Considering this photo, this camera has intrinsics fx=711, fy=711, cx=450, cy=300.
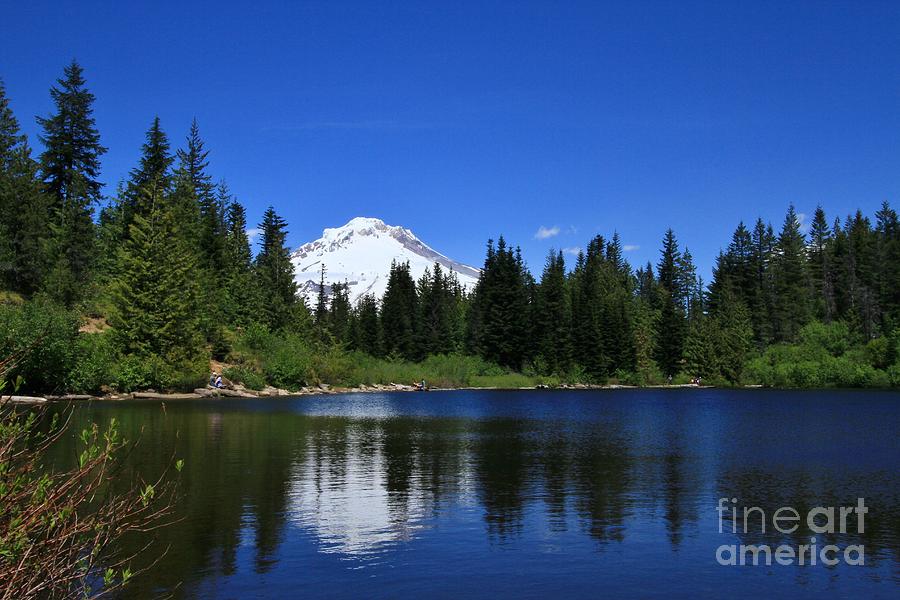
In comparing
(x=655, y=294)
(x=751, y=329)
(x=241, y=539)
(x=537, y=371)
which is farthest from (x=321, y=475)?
(x=655, y=294)

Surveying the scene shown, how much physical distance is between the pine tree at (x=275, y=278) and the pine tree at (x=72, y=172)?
1093 inches

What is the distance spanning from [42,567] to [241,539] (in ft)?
31.3

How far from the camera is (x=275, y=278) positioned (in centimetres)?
12388

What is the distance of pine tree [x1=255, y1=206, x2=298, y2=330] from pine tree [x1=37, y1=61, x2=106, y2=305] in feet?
91.1

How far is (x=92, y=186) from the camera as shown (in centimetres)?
9831

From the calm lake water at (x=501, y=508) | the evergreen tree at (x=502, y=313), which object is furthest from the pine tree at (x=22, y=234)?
the evergreen tree at (x=502, y=313)

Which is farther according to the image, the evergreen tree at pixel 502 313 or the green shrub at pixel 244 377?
the evergreen tree at pixel 502 313

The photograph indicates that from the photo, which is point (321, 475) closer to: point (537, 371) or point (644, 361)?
point (537, 371)

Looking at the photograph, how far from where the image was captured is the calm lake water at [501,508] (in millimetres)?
13695

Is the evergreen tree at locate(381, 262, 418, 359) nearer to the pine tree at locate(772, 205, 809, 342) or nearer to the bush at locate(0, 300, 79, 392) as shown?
the pine tree at locate(772, 205, 809, 342)

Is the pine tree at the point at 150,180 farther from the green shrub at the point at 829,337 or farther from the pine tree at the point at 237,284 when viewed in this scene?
the green shrub at the point at 829,337

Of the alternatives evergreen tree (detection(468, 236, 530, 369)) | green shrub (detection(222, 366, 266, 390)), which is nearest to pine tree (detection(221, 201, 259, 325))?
green shrub (detection(222, 366, 266, 390))

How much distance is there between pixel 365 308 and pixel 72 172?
71773 millimetres

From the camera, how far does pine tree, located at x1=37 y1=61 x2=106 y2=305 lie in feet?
271
